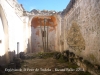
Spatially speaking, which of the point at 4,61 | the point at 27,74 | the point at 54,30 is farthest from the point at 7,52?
the point at 54,30

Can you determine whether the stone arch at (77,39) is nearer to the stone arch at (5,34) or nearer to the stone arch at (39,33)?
the stone arch at (5,34)

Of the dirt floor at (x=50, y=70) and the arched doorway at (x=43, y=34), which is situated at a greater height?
the arched doorway at (x=43, y=34)

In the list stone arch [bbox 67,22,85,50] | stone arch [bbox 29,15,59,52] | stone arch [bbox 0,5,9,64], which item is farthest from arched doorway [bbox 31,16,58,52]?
stone arch [bbox 0,5,9,64]

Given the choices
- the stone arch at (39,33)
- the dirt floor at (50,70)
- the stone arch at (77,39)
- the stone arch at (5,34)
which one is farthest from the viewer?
the stone arch at (39,33)

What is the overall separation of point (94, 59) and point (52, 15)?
36.5ft

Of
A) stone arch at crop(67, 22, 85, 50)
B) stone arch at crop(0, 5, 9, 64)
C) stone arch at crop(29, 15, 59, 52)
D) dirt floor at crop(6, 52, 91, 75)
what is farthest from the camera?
stone arch at crop(29, 15, 59, 52)

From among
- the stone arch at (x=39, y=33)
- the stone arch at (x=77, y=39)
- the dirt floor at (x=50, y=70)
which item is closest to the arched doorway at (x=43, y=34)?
the stone arch at (x=39, y=33)

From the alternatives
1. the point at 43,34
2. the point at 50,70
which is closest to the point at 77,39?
the point at 50,70

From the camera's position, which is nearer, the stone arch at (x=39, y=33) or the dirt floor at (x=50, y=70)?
the dirt floor at (x=50, y=70)

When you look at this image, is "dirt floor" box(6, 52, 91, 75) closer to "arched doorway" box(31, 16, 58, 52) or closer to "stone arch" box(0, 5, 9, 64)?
"stone arch" box(0, 5, 9, 64)

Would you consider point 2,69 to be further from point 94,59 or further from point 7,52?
point 94,59

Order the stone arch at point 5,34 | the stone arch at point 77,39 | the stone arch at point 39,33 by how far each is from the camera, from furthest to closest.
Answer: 1. the stone arch at point 39,33
2. the stone arch at point 77,39
3. the stone arch at point 5,34

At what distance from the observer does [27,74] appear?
5547 mm

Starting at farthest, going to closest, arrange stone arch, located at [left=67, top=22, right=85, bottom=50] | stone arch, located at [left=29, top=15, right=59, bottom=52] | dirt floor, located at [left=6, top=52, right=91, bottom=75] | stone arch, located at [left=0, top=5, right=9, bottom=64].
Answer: stone arch, located at [left=29, top=15, right=59, bottom=52] → stone arch, located at [left=67, top=22, right=85, bottom=50] → stone arch, located at [left=0, top=5, right=9, bottom=64] → dirt floor, located at [left=6, top=52, right=91, bottom=75]
